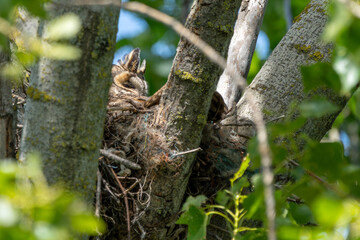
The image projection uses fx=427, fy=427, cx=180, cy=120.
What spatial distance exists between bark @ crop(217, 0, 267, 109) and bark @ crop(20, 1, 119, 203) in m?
1.93

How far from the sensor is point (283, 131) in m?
1.08

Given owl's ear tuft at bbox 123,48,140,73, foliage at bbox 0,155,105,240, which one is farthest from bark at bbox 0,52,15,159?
owl's ear tuft at bbox 123,48,140,73

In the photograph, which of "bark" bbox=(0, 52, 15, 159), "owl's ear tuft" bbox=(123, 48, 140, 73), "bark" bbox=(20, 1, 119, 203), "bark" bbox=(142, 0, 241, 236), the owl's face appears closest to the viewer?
"bark" bbox=(20, 1, 119, 203)

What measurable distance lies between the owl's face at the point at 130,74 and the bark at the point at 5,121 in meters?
1.99

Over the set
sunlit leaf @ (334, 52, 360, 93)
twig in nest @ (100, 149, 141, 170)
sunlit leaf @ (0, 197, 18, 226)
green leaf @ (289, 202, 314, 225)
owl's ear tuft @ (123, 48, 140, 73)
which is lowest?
sunlit leaf @ (0, 197, 18, 226)

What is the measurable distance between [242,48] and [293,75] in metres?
0.90

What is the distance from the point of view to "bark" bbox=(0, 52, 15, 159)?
67.6 inches

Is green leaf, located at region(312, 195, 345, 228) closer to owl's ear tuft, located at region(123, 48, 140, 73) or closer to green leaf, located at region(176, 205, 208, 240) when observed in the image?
green leaf, located at region(176, 205, 208, 240)

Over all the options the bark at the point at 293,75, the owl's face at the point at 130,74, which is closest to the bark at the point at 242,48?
the bark at the point at 293,75

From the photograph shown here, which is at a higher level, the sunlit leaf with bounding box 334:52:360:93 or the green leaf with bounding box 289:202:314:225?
the sunlit leaf with bounding box 334:52:360:93

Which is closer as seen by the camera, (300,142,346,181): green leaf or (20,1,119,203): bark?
(300,142,346,181): green leaf

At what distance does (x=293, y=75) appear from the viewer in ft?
8.45

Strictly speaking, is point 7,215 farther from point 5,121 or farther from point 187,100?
point 187,100

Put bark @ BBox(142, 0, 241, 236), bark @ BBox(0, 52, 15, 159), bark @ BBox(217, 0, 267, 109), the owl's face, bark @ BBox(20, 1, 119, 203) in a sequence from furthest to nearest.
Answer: the owl's face → bark @ BBox(217, 0, 267, 109) → bark @ BBox(142, 0, 241, 236) → bark @ BBox(0, 52, 15, 159) → bark @ BBox(20, 1, 119, 203)
